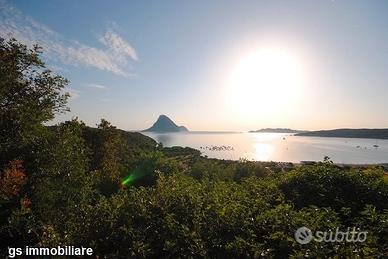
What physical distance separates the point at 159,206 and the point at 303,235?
15.3 feet

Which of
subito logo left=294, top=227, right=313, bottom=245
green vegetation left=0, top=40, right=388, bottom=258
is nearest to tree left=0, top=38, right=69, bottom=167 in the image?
green vegetation left=0, top=40, right=388, bottom=258

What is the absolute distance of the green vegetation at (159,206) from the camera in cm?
866

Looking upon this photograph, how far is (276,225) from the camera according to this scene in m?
9.09

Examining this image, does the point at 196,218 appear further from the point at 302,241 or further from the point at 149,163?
the point at 149,163

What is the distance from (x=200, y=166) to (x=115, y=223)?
27388mm

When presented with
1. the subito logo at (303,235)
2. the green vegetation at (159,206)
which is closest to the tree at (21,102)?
the green vegetation at (159,206)

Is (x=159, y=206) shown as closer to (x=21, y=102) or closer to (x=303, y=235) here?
(x=303, y=235)

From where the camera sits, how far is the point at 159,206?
10664 millimetres

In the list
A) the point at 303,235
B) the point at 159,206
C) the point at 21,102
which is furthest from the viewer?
the point at 21,102

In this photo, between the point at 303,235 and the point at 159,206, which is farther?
the point at 159,206

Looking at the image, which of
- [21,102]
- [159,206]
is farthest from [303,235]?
[21,102]

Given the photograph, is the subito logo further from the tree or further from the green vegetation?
the tree

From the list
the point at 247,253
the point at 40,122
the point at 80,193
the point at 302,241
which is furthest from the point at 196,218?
the point at 40,122

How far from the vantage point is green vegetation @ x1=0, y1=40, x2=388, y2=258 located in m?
8.66
